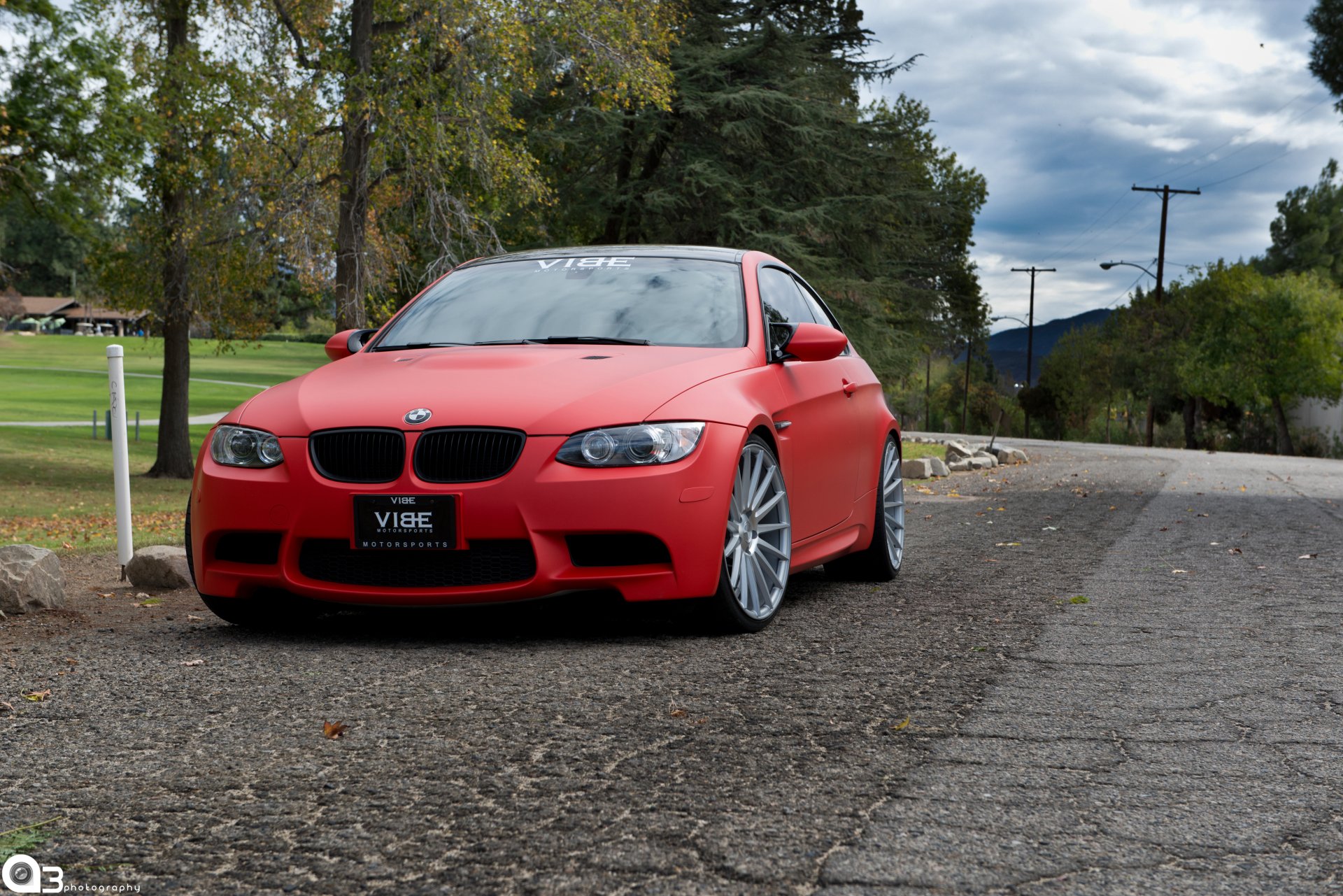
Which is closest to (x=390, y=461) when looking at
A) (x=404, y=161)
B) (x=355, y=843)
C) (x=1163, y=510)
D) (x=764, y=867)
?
(x=355, y=843)

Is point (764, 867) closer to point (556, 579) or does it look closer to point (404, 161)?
point (556, 579)

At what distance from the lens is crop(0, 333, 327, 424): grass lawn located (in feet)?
152

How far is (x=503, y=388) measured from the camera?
16.8 ft

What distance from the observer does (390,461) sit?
16.2 feet

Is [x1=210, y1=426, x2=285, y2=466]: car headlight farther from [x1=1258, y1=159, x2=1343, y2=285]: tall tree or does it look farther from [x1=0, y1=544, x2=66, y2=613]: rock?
[x1=1258, y1=159, x2=1343, y2=285]: tall tree

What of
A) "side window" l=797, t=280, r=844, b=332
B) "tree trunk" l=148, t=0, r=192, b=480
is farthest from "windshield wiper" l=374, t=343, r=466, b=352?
"tree trunk" l=148, t=0, r=192, b=480

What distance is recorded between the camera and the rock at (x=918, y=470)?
59.5 feet

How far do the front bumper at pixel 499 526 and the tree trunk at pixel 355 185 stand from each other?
11.3m

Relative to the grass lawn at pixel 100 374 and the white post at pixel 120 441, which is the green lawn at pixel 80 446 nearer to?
the grass lawn at pixel 100 374

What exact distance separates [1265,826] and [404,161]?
15.5m

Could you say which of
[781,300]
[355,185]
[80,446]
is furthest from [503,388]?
[80,446]

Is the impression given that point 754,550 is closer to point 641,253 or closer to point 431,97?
point 641,253

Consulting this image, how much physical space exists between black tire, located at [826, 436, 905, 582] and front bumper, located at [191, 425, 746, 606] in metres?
2.14

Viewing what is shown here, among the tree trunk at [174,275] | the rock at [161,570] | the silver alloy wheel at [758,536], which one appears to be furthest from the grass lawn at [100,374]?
the silver alloy wheel at [758,536]
